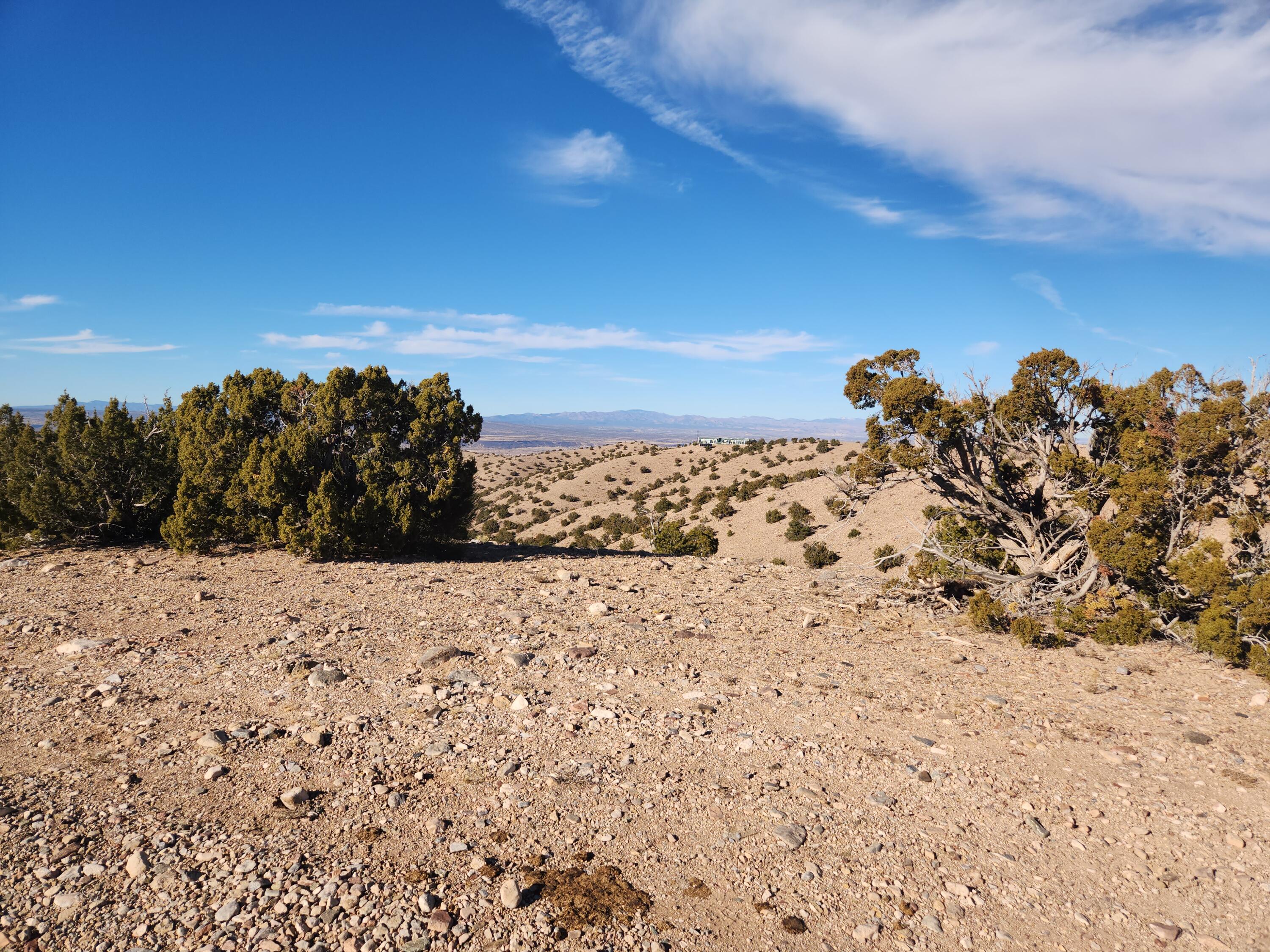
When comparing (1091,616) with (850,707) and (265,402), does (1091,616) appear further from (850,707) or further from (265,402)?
(265,402)

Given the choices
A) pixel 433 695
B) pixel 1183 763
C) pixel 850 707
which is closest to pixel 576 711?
pixel 433 695

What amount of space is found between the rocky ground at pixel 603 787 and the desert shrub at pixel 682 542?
11.3 metres

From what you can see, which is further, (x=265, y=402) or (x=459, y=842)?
(x=265, y=402)

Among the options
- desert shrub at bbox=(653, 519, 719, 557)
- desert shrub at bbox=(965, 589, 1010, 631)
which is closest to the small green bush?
desert shrub at bbox=(965, 589, 1010, 631)

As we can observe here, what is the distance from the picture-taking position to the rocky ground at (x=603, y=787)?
3.96 meters

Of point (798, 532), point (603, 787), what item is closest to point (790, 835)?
point (603, 787)

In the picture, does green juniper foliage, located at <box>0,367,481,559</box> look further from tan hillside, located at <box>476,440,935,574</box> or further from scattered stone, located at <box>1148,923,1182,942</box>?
scattered stone, located at <box>1148,923,1182,942</box>

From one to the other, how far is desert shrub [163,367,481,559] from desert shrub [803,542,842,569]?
1534 centimetres

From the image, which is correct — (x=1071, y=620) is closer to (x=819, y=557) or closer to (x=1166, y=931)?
(x=1166, y=931)

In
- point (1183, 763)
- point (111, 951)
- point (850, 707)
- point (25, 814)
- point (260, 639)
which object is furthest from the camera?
point (260, 639)

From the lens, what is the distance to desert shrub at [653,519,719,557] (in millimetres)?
21109

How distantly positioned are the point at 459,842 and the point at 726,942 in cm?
194

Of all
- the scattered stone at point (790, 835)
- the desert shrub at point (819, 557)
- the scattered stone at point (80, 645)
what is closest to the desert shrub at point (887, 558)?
the desert shrub at point (819, 557)

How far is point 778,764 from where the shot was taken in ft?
19.2
